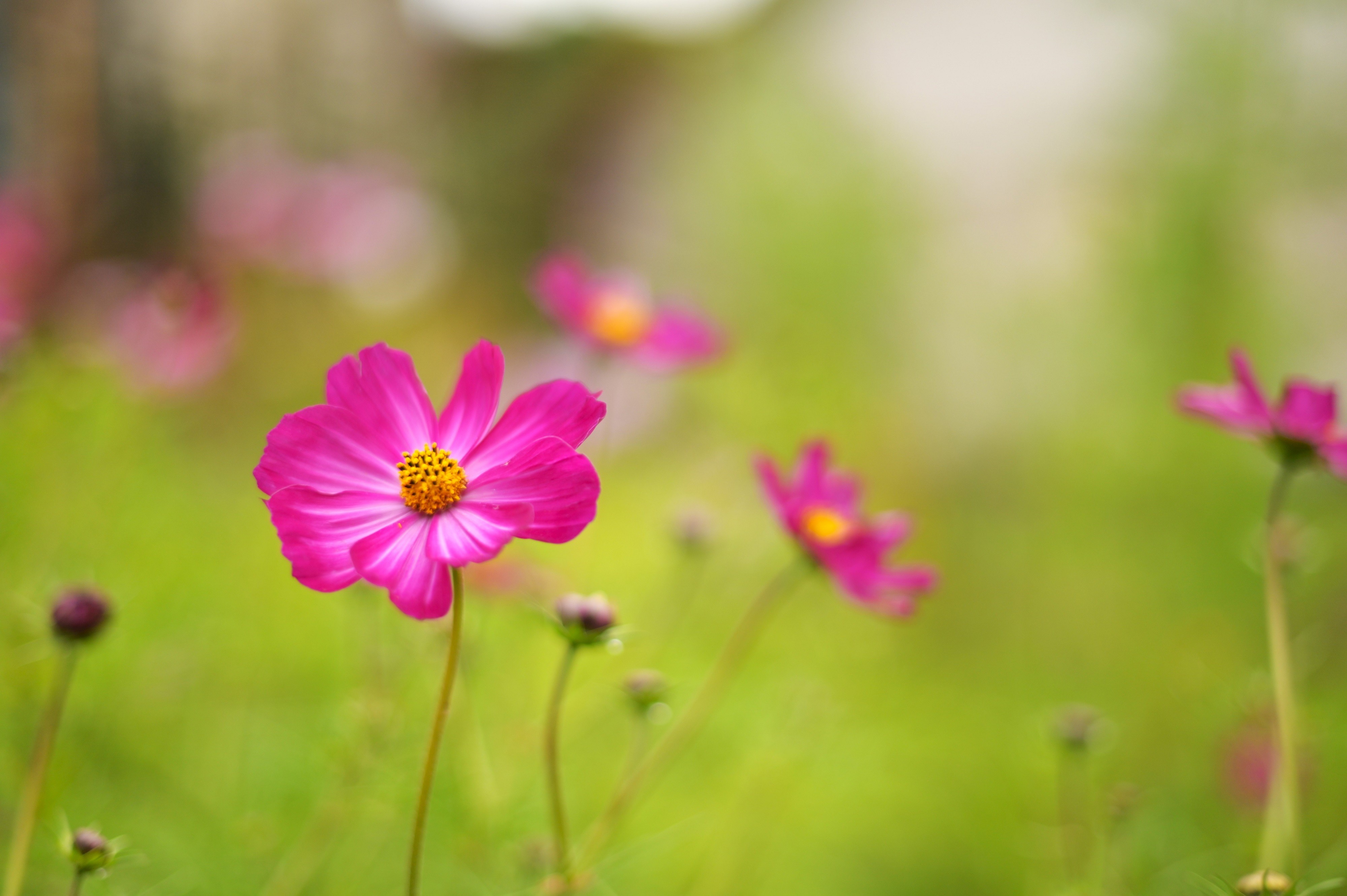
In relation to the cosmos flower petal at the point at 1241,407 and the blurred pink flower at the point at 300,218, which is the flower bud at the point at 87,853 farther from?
the blurred pink flower at the point at 300,218

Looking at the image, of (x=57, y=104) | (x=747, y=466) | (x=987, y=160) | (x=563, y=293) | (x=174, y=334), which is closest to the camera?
(x=563, y=293)

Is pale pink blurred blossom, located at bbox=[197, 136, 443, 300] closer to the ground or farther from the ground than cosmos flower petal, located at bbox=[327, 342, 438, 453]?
farther from the ground

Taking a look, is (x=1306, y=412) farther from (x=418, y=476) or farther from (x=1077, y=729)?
(x=418, y=476)

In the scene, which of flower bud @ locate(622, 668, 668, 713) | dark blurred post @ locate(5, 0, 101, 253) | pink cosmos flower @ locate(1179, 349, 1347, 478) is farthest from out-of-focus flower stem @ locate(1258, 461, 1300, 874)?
dark blurred post @ locate(5, 0, 101, 253)

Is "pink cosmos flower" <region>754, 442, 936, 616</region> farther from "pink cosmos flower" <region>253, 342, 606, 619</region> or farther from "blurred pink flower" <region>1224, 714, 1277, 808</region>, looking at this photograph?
"blurred pink flower" <region>1224, 714, 1277, 808</region>

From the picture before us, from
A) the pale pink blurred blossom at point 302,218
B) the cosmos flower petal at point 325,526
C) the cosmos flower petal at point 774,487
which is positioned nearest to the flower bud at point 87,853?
the cosmos flower petal at point 325,526

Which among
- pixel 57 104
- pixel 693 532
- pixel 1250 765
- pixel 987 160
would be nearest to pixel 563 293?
pixel 693 532
